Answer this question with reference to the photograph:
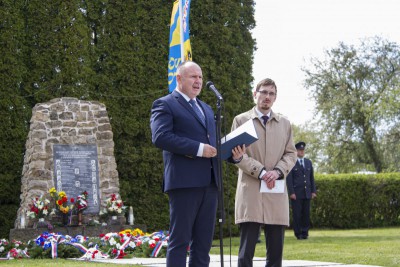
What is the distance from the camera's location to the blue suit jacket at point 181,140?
16.6 feet

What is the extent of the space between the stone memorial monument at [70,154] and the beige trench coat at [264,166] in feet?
23.8

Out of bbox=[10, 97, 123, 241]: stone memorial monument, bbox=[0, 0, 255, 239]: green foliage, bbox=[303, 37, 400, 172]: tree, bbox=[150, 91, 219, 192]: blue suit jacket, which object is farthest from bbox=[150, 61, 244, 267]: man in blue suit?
bbox=[303, 37, 400, 172]: tree

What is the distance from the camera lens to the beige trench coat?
5602 mm

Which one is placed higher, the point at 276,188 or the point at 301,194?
the point at 276,188

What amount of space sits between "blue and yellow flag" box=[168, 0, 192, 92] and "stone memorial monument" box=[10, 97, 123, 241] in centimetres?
185

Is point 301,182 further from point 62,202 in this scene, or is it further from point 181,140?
point 181,140

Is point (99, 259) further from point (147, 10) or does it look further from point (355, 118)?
point (355, 118)

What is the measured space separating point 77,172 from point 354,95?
77.0ft

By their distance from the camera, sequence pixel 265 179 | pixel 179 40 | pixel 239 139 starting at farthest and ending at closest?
1. pixel 179 40
2. pixel 265 179
3. pixel 239 139

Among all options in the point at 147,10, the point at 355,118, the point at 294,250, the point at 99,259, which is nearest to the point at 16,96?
the point at 147,10

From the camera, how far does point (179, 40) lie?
1212 centimetres

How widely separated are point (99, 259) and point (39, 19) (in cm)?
560

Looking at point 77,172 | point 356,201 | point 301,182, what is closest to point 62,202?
point 77,172

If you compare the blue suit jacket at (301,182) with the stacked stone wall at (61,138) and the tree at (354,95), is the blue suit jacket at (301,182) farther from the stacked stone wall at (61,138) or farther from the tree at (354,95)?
the tree at (354,95)
